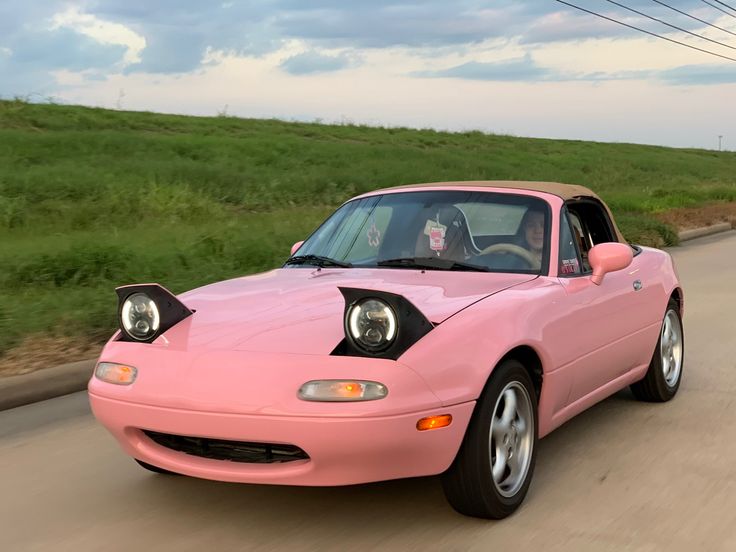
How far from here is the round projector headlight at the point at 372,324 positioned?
3.39m

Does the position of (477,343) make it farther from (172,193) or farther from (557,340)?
→ (172,193)

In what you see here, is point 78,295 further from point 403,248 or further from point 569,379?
point 569,379

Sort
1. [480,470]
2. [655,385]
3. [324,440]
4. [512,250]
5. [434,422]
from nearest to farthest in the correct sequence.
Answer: [324,440] < [434,422] < [480,470] < [512,250] < [655,385]

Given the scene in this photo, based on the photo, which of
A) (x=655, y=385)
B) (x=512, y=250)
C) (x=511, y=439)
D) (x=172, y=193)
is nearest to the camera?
(x=511, y=439)

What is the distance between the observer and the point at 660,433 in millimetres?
5000

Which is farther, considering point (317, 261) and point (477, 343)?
point (317, 261)

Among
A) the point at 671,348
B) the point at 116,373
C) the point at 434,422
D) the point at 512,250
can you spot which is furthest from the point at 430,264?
the point at 671,348

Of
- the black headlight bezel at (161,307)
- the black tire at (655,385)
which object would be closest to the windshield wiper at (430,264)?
the black headlight bezel at (161,307)

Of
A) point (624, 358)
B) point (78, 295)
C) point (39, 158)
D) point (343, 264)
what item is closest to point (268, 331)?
point (343, 264)

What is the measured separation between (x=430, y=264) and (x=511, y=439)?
3.58 feet

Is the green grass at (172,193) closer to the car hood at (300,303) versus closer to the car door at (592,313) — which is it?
the car hood at (300,303)

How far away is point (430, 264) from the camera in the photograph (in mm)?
4613

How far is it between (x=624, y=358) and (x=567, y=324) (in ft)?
2.84

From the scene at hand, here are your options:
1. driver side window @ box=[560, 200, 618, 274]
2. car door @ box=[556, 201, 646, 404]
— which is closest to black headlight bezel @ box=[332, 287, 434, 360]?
car door @ box=[556, 201, 646, 404]
